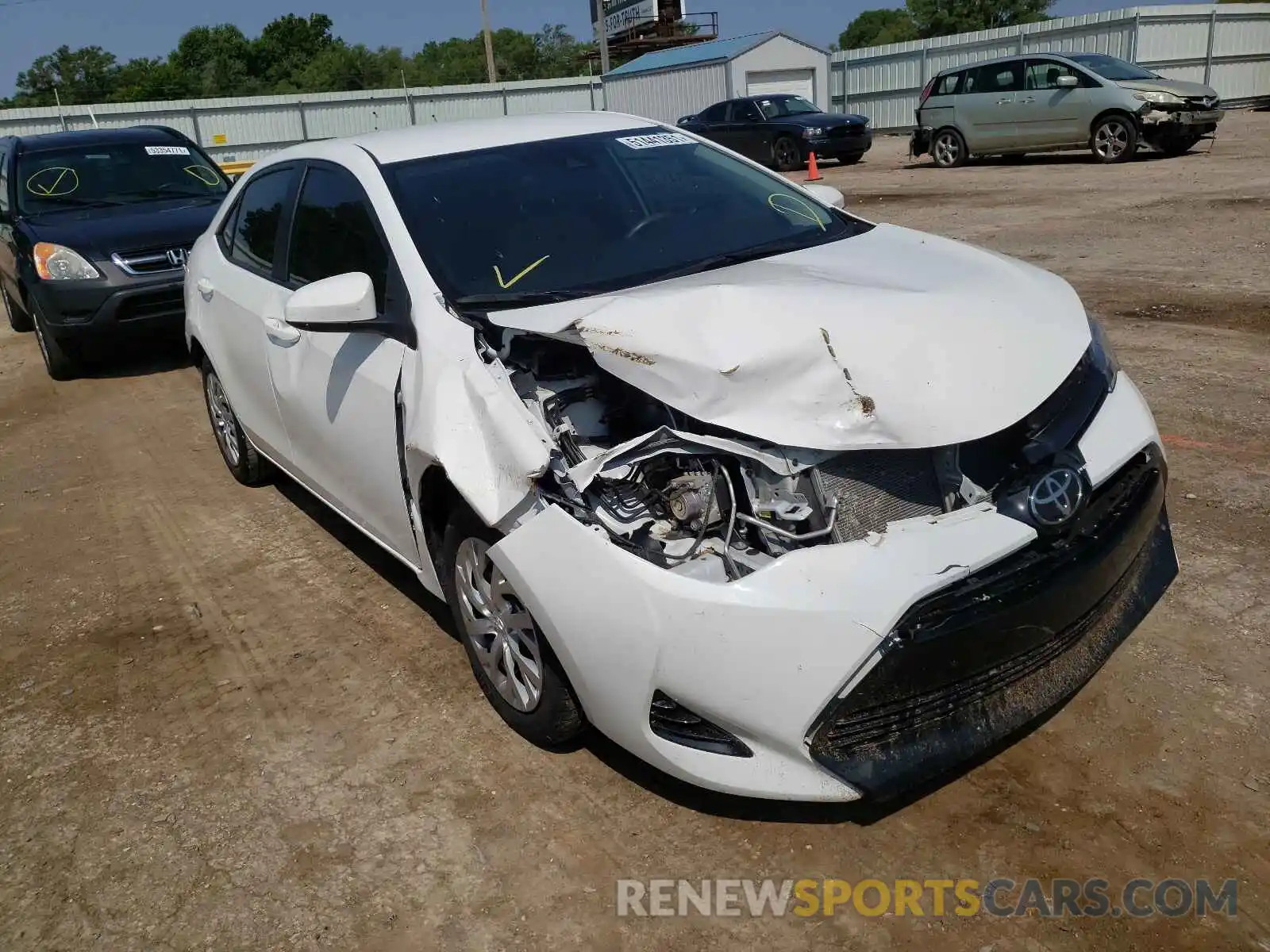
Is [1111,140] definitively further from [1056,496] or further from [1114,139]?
[1056,496]

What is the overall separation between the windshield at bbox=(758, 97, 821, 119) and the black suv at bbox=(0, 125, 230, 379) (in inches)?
540

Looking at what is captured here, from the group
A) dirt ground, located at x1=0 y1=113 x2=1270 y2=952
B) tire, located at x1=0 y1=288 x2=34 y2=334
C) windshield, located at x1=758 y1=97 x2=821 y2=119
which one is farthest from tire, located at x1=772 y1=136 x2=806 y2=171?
dirt ground, located at x1=0 y1=113 x2=1270 y2=952

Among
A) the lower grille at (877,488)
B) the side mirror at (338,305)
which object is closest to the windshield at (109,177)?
the side mirror at (338,305)

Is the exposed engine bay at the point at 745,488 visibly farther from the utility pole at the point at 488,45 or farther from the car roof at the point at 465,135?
the utility pole at the point at 488,45

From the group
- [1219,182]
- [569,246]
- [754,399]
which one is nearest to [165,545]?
[569,246]

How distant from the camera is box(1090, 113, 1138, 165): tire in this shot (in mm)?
15320

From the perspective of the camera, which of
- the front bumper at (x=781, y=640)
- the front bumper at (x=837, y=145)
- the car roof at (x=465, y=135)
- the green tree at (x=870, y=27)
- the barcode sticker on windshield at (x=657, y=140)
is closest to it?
the front bumper at (x=781, y=640)

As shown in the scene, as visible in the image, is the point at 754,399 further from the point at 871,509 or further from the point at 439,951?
the point at 439,951

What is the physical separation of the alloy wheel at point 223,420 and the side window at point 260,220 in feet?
2.76

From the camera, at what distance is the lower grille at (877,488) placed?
2613 mm

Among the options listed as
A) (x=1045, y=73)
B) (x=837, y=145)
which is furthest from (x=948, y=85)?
(x=837, y=145)

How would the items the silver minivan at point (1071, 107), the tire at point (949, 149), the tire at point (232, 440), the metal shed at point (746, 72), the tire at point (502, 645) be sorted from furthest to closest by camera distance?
the metal shed at point (746, 72)
the tire at point (949, 149)
the silver minivan at point (1071, 107)
the tire at point (232, 440)
the tire at point (502, 645)

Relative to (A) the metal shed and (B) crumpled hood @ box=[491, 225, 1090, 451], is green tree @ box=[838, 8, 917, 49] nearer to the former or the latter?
(A) the metal shed

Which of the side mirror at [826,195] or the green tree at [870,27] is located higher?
the green tree at [870,27]
